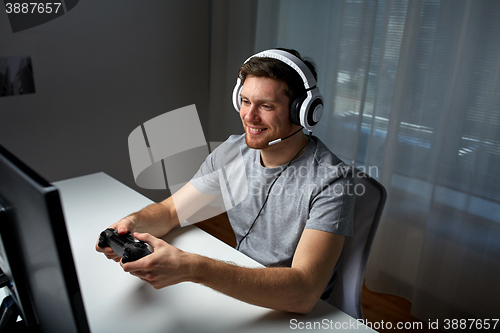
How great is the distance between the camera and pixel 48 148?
2.18 m

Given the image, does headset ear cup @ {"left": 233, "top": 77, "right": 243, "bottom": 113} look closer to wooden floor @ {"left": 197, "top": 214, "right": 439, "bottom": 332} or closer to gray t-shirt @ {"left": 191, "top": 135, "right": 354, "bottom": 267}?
gray t-shirt @ {"left": 191, "top": 135, "right": 354, "bottom": 267}

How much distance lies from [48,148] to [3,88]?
0.38 meters

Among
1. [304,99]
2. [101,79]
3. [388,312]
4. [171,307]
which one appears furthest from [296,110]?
[101,79]

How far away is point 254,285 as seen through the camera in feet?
2.92

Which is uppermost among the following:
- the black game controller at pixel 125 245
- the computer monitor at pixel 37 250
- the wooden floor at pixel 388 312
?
the computer monitor at pixel 37 250

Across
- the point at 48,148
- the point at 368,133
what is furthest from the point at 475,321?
the point at 48,148

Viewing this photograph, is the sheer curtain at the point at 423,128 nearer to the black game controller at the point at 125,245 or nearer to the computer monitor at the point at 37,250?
the black game controller at the point at 125,245

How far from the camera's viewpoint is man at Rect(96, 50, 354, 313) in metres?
0.90

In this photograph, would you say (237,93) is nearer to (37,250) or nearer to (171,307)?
(171,307)

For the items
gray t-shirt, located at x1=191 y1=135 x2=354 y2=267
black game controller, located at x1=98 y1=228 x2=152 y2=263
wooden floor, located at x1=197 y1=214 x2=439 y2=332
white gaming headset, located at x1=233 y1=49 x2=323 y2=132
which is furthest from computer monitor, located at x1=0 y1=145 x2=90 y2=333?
wooden floor, located at x1=197 y1=214 x2=439 y2=332

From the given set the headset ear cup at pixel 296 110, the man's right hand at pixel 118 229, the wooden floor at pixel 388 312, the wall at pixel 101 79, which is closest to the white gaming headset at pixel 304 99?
the headset ear cup at pixel 296 110

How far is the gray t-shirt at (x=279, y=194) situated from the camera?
1.08m

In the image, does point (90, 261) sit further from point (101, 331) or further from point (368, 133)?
point (368, 133)

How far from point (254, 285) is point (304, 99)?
0.56 meters
